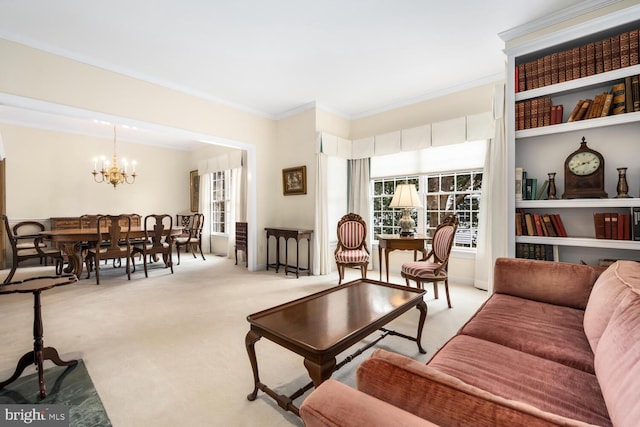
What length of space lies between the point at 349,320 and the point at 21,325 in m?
3.13

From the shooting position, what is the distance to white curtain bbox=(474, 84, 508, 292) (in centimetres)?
321

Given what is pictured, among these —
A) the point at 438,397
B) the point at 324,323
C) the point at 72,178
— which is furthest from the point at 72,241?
the point at 438,397

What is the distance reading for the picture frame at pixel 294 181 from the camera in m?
4.91

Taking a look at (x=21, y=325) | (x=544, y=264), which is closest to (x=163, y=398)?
(x=21, y=325)

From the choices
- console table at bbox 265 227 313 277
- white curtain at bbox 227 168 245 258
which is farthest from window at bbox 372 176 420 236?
white curtain at bbox 227 168 245 258

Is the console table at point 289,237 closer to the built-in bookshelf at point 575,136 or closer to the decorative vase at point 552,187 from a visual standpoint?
the built-in bookshelf at point 575,136

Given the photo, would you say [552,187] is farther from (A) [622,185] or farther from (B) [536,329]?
(B) [536,329]

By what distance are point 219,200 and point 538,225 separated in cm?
649

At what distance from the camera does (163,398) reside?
1.67 metres

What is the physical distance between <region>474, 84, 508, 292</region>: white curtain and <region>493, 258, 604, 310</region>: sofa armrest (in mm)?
865

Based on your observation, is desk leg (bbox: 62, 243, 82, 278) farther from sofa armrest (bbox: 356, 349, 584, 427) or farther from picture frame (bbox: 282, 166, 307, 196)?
sofa armrest (bbox: 356, 349, 584, 427)

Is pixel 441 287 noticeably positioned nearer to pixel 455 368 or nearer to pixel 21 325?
pixel 455 368

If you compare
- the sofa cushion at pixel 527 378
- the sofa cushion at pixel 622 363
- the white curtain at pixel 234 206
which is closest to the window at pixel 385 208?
the white curtain at pixel 234 206

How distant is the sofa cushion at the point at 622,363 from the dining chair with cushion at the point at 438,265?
2.06m
